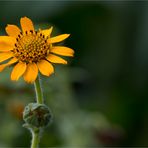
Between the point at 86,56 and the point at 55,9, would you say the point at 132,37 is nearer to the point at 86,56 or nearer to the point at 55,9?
the point at 86,56

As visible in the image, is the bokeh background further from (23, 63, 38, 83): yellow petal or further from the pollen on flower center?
(23, 63, 38, 83): yellow petal

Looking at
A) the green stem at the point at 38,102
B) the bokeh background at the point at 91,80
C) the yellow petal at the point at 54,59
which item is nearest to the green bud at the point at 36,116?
the green stem at the point at 38,102

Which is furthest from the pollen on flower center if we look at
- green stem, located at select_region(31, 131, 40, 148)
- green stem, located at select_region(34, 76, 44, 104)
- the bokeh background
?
the bokeh background

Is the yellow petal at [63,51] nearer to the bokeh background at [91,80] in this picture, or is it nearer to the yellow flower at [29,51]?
the yellow flower at [29,51]

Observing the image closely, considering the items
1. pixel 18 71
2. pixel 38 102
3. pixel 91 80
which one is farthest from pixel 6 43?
pixel 91 80

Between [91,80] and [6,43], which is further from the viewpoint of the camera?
[91,80]

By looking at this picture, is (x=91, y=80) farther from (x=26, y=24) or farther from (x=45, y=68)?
(x=45, y=68)
